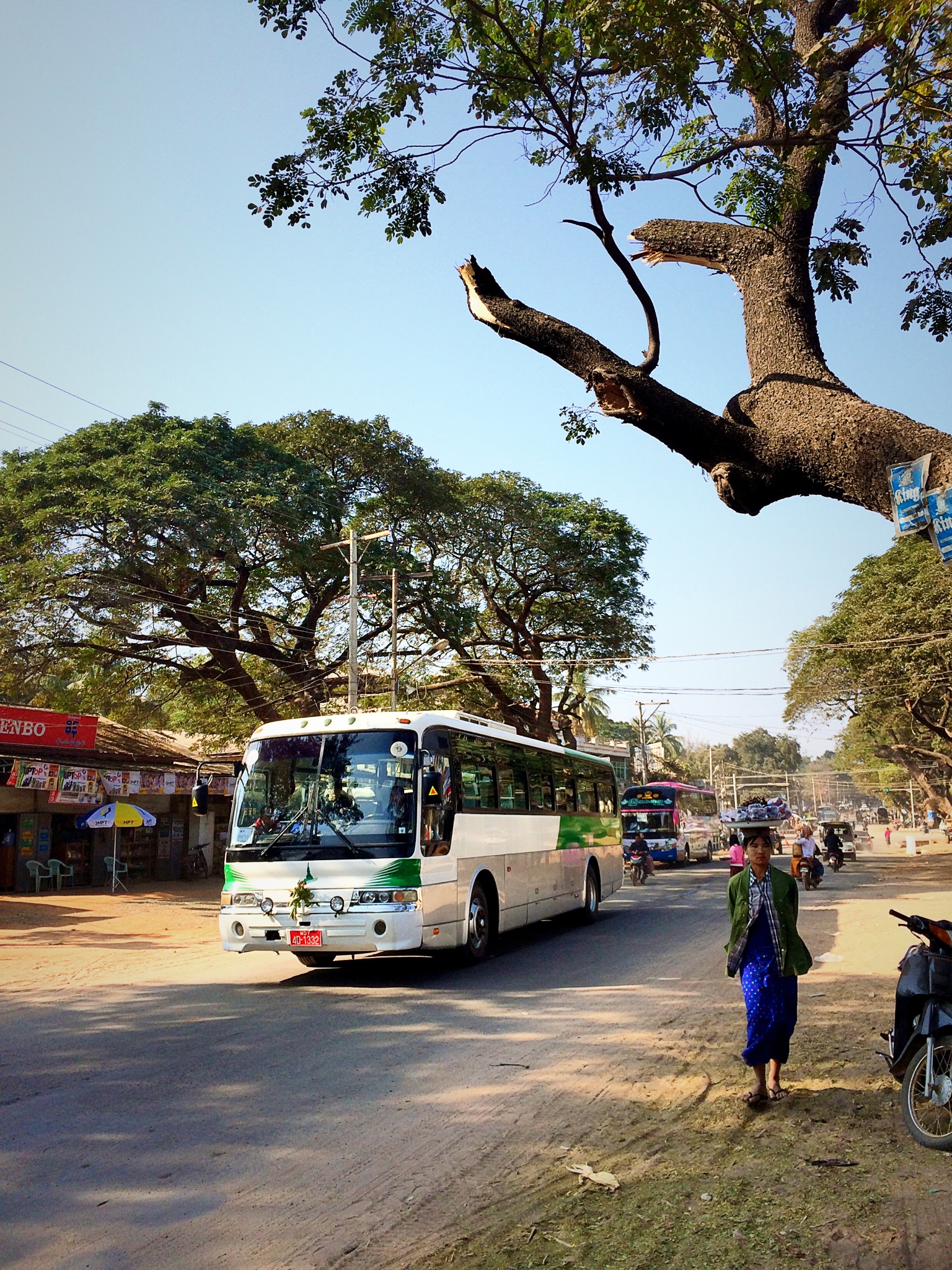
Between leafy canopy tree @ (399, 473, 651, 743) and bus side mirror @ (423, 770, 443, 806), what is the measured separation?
886 inches

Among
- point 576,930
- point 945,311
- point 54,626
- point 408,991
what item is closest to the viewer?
point 945,311

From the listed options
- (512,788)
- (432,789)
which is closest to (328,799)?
(432,789)

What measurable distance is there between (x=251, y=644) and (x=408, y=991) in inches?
721

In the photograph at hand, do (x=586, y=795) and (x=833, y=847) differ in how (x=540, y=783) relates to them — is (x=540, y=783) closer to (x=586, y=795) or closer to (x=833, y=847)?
(x=586, y=795)

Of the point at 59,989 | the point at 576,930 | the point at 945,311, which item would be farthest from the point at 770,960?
the point at 576,930

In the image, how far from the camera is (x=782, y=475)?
5996 mm

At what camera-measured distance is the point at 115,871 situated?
24.0 m

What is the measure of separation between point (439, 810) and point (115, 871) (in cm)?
1583

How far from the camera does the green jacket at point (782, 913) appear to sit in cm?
608

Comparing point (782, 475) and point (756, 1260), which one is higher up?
point (782, 475)

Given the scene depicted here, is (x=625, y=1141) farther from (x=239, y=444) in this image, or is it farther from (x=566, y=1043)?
(x=239, y=444)

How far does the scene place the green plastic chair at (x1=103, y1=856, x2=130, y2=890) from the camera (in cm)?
2437

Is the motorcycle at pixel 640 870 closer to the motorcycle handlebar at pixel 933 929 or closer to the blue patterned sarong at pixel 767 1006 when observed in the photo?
the blue patterned sarong at pixel 767 1006

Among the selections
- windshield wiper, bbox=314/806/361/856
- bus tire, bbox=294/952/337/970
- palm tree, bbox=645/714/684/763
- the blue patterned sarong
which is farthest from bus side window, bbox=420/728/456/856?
palm tree, bbox=645/714/684/763
